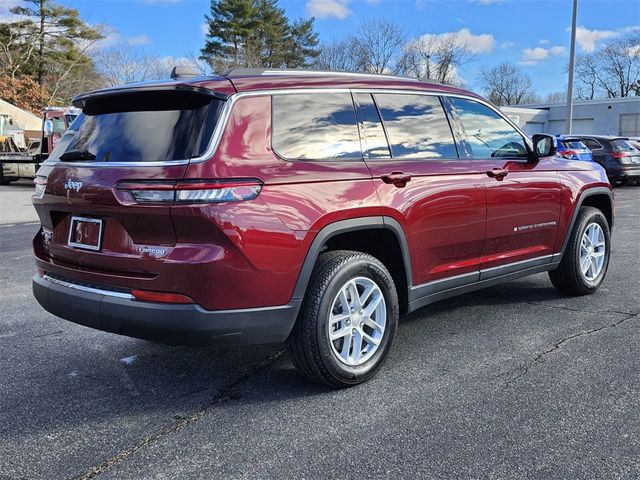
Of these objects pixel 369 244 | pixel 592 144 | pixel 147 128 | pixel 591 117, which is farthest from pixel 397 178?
pixel 591 117

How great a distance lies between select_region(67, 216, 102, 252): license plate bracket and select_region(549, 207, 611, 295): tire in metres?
3.93

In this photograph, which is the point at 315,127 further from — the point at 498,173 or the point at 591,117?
the point at 591,117

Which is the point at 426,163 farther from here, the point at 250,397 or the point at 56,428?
the point at 56,428

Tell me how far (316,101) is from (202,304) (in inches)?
54.3

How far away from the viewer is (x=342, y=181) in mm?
3461

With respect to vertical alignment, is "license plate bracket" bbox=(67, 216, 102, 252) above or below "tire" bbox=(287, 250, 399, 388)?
above

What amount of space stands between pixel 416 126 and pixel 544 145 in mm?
1438

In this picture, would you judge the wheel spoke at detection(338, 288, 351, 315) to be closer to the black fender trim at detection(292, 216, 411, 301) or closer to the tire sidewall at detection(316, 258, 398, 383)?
the tire sidewall at detection(316, 258, 398, 383)

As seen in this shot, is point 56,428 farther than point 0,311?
No

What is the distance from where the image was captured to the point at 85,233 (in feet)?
10.9

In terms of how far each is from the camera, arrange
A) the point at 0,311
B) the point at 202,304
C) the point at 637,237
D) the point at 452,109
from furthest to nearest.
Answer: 1. the point at 637,237
2. the point at 0,311
3. the point at 452,109
4. the point at 202,304

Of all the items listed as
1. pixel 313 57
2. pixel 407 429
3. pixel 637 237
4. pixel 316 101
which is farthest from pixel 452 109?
pixel 313 57

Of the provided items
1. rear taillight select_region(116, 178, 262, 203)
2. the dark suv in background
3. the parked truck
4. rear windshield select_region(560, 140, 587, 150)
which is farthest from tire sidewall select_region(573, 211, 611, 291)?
the parked truck

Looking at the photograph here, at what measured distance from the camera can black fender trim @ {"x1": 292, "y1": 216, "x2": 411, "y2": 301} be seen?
328 cm
